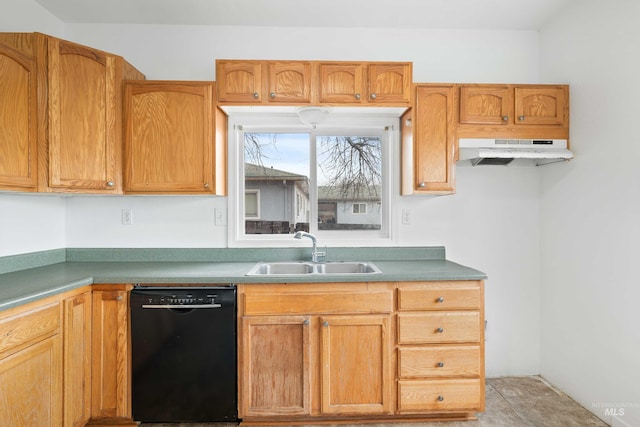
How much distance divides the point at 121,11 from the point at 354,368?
281 cm

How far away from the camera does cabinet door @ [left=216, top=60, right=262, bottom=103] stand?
2121 millimetres

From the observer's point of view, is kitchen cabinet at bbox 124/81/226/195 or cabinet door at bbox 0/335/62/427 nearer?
cabinet door at bbox 0/335/62/427

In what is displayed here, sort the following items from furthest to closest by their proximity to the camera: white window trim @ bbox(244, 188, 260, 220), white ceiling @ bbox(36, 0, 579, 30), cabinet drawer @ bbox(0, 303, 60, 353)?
white window trim @ bbox(244, 188, 260, 220), white ceiling @ bbox(36, 0, 579, 30), cabinet drawer @ bbox(0, 303, 60, 353)

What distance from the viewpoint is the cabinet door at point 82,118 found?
6.24ft

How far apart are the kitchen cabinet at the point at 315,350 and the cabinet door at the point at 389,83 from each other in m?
1.19

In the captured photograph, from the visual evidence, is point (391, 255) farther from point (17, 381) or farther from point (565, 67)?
point (17, 381)

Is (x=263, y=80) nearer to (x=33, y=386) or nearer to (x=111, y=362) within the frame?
(x=111, y=362)

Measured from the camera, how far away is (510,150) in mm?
2141

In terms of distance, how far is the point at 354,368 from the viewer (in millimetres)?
1938

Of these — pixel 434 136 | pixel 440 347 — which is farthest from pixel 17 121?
pixel 440 347

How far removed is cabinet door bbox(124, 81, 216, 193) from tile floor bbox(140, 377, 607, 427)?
1.49m

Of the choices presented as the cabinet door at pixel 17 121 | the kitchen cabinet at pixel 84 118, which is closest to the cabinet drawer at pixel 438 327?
the kitchen cabinet at pixel 84 118

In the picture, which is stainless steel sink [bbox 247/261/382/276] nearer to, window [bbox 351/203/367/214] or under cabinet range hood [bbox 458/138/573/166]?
window [bbox 351/203/367/214]

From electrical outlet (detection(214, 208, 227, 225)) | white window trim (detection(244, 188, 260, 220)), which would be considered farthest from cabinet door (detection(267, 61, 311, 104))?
electrical outlet (detection(214, 208, 227, 225))
